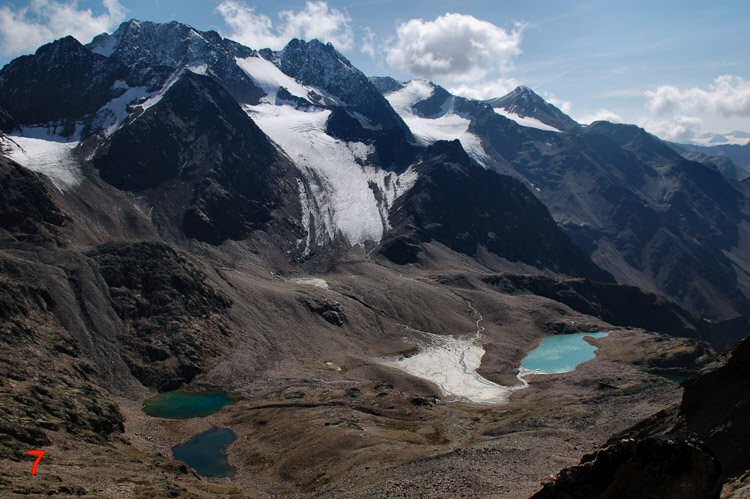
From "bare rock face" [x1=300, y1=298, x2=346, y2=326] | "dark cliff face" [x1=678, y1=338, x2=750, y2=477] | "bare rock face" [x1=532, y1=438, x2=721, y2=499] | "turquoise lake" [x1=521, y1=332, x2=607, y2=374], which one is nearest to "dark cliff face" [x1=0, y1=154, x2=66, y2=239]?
"bare rock face" [x1=300, y1=298, x2=346, y2=326]

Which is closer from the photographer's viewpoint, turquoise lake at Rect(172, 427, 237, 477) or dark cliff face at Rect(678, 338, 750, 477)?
dark cliff face at Rect(678, 338, 750, 477)

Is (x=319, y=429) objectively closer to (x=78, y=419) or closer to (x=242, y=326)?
(x=78, y=419)

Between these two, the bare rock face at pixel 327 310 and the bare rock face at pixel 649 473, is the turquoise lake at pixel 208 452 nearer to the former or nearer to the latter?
the bare rock face at pixel 649 473

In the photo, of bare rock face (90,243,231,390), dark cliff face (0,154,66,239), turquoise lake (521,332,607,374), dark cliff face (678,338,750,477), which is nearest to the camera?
dark cliff face (678,338,750,477)

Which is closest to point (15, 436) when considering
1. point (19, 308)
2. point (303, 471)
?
point (303, 471)

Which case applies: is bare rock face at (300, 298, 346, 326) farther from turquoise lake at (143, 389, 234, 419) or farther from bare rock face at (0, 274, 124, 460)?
bare rock face at (0, 274, 124, 460)

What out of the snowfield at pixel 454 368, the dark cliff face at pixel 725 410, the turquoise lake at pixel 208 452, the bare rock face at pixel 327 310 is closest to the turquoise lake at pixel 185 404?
the turquoise lake at pixel 208 452
